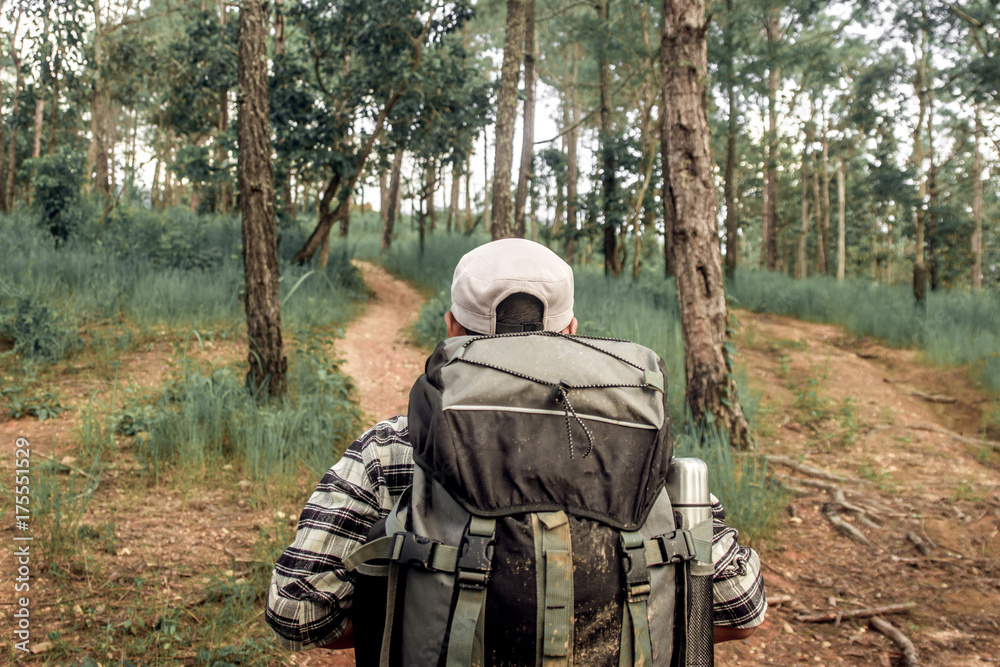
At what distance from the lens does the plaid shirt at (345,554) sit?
1.32 m

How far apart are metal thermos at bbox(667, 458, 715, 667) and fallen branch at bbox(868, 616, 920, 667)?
2.18m

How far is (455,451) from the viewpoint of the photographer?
106cm

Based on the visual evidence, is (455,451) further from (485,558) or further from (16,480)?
(16,480)

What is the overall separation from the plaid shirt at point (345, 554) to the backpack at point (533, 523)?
163 millimetres

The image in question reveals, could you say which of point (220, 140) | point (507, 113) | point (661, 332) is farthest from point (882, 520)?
point (220, 140)

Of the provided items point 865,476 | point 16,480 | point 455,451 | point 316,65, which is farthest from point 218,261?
point 455,451

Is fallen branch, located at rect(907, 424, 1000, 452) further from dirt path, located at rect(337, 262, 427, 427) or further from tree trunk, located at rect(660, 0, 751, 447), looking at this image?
dirt path, located at rect(337, 262, 427, 427)

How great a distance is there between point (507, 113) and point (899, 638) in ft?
24.7

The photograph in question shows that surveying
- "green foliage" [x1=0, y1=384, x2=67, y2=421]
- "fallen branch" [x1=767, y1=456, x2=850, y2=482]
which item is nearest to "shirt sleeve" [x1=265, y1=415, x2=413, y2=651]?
"fallen branch" [x1=767, y1=456, x2=850, y2=482]

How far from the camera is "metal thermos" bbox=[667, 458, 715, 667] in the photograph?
3.86 feet

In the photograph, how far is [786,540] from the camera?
13.0 ft

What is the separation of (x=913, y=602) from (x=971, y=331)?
6.55m

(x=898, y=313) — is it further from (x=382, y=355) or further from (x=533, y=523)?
(x=533, y=523)

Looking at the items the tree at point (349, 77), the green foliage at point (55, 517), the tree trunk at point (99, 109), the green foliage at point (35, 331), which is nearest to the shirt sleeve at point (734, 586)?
the green foliage at point (55, 517)
